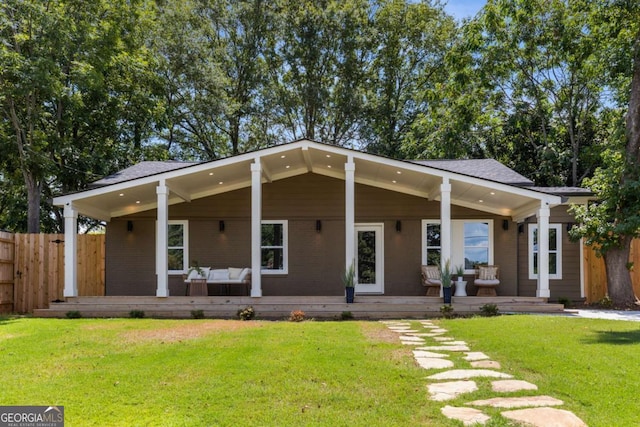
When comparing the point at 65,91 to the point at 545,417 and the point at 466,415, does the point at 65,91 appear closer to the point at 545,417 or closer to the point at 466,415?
the point at 466,415

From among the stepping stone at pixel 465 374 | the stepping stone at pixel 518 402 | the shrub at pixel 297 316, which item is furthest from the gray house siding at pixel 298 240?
the stepping stone at pixel 518 402

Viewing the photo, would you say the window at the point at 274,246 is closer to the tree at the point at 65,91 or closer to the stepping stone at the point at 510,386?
the tree at the point at 65,91

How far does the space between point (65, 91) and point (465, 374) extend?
47.5 ft

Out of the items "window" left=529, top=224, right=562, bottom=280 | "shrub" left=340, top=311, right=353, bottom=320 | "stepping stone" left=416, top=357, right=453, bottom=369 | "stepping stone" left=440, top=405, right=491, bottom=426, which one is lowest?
"shrub" left=340, top=311, right=353, bottom=320

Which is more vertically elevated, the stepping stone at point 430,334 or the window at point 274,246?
the window at point 274,246

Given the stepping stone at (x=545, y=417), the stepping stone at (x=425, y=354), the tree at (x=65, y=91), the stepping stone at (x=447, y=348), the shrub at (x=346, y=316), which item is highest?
the tree at (x=65, y=91)

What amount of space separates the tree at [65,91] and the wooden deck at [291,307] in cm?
585

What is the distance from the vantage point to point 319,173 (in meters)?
13.2

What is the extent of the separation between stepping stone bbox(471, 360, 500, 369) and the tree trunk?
7.92 m

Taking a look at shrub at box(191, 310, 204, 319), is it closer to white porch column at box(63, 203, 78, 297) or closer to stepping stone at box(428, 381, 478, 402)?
white porch column at box(63, 203, 78, 297)

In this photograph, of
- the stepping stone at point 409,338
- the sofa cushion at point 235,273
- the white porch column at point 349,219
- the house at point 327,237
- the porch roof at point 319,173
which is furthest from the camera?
the house at point 327,237

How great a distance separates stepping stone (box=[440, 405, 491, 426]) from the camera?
3.72 meters

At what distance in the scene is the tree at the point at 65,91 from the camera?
1348 cm

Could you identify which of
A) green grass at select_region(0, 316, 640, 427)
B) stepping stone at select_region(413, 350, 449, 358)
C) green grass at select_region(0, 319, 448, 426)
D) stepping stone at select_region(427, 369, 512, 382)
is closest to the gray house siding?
green grass at select_region(0, 316, 640, 427)
